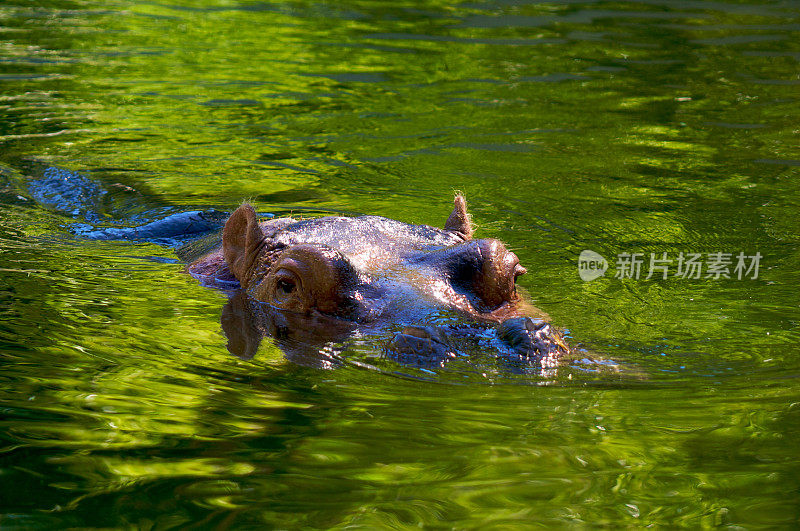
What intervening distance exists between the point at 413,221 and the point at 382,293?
367cm

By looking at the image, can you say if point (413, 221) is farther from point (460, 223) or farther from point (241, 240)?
point (241, 240)

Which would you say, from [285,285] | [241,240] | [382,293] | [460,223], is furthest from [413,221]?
[382,293]

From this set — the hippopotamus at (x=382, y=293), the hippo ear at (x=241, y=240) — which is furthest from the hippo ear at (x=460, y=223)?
the hippo ear at (x=241, y=240)

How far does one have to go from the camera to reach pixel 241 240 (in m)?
6.42

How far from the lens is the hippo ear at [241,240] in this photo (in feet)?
20.2

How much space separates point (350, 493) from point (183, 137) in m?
8.52

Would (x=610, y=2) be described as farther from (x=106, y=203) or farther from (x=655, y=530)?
(x=655, y=530)

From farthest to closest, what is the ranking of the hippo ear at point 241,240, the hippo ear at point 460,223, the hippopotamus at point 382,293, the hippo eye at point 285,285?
the hippo ear at point 460,223
the hippo ear at point 241,240
the hippo eye at point 285,285
the hippopotamus at point 382,293

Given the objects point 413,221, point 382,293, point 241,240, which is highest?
point 382,293

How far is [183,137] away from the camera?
11531 millimetres

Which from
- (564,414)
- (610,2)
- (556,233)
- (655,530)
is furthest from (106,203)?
(610,2)

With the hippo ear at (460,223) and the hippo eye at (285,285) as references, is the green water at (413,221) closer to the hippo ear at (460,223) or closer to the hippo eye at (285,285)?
the hippo eye at (285,285)

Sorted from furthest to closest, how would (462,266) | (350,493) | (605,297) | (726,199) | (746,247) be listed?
(726,199), (746,247), (605,297), (462,266), (350,493)

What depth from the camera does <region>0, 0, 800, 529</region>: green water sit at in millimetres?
3738
